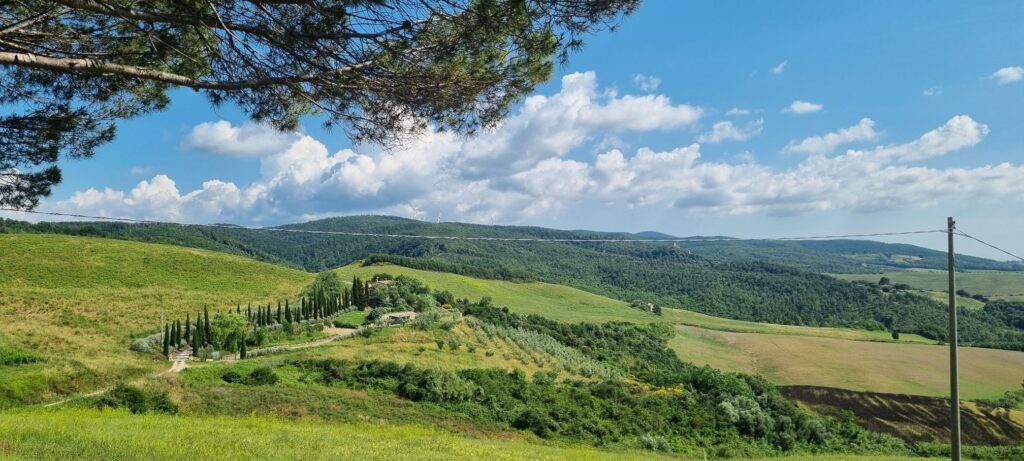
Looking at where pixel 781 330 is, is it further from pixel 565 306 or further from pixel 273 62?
pixel 273 62

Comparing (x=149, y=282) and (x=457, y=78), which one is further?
(x=149, y=282)

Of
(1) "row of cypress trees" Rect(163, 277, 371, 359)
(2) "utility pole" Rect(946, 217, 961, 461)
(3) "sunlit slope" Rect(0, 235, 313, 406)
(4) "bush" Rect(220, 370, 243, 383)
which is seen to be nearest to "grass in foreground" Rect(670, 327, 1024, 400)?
(1) "row of cypress trees" Rect(163, 277, 371, 359)

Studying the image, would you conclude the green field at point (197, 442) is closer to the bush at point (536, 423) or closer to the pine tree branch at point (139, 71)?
the pine tree branch at point (139, 71)

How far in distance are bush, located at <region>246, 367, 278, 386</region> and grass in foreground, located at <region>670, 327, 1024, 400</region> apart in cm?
4319

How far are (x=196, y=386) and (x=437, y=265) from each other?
90716 millimetres

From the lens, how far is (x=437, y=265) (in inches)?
4461

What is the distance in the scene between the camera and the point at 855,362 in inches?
2315

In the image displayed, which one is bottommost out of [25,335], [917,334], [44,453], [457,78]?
[917,334]

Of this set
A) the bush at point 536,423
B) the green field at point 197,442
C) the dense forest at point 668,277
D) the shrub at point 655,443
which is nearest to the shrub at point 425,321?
the bush at point 536,423

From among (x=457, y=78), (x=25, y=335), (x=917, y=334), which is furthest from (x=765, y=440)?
(x=917, y=334)

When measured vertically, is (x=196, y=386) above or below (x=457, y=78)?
below

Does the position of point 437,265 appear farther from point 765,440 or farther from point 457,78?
point 457,78

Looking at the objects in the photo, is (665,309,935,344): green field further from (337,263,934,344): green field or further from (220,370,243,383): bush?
(220,370,243,383): bush

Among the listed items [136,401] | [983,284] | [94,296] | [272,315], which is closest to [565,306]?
[272,315]
